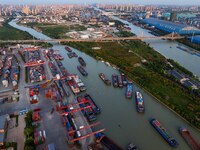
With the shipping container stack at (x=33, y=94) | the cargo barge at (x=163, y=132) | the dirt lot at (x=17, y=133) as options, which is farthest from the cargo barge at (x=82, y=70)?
the cargo barge at (x=163, y=132)

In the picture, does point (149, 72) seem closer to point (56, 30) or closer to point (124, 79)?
point (124, 79)

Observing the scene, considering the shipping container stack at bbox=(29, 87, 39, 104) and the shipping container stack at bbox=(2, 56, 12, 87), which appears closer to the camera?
the shipping container stack at bbox=(29, 87, 39, 104)

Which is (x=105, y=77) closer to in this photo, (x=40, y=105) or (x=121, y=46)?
(x=40, y=105)

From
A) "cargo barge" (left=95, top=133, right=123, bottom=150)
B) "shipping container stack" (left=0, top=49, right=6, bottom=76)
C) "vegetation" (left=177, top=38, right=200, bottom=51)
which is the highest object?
"vegetation" (left=177, top=38, right=200, bottom=51)

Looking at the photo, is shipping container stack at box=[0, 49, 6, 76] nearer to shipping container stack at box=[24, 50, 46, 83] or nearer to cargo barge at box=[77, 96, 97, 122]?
shipping container stack at box=[24, 50, 46, 83]

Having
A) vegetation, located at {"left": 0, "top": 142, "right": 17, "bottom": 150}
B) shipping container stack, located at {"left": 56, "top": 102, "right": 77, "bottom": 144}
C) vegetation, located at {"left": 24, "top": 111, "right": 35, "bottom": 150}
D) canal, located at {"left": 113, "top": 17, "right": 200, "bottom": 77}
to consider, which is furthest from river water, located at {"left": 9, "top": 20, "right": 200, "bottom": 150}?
canal, located at {"left": 113, "top": 17, "right": 200, "bottom": 77}
